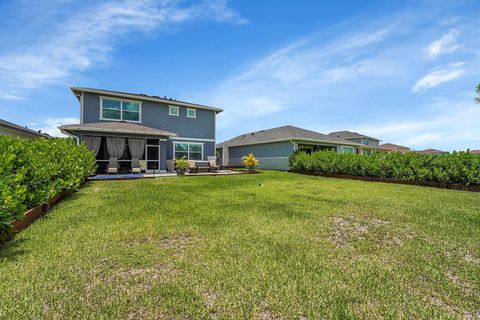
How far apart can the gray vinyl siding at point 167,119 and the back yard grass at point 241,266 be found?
13588mm

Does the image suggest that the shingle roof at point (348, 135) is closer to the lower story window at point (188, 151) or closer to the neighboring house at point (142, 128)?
the neighboring house at point (142, 128)

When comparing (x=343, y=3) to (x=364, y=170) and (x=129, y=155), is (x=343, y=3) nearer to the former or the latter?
(x=364, y=170)

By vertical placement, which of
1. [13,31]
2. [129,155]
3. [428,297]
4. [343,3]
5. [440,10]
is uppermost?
[343,3]

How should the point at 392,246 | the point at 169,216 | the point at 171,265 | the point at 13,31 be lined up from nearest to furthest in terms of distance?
the point at 171,265
the point at 392,246
the point at 169,216
the point at 13,31

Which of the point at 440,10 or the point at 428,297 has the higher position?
the point at 440,10

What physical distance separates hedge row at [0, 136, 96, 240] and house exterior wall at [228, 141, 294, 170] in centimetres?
1859

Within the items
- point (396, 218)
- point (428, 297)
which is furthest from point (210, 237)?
point (396, 218)

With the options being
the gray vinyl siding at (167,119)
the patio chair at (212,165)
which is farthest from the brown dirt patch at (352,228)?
the gray vinyl siding at (167,119)

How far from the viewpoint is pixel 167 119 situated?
784 inches

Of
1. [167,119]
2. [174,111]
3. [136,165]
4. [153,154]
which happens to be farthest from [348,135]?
[136,165]

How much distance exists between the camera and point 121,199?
25.1 feet

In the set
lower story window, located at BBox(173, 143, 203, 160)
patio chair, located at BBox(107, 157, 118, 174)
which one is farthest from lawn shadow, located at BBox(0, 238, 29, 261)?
lower story window, located at BBox(173, 143, 203, 160)

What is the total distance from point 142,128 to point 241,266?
52.0ft

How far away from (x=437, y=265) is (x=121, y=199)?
321 inches
